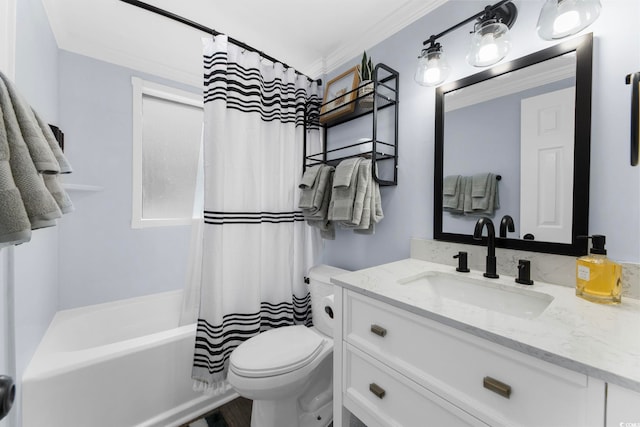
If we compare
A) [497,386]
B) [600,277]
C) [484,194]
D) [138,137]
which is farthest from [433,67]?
[138,137]

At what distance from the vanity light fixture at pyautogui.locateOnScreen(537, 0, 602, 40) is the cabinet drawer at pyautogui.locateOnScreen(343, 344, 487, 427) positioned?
3.97ft

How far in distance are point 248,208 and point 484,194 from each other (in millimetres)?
1242

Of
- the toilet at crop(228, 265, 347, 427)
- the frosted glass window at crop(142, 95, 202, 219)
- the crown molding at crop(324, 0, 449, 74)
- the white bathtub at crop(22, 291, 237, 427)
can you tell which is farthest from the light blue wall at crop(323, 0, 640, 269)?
the frosted glass window at crop(142, 95, 202, 219)

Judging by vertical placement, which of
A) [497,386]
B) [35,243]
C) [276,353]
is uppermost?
[35,243]

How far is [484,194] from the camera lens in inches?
A: 44.2

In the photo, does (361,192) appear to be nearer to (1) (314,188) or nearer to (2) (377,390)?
(1) (314,188)

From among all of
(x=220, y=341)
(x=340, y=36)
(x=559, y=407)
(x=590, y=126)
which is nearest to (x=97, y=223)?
(x=220, y=341)

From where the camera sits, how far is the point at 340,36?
1.65m

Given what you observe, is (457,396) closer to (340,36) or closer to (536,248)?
(536,248)

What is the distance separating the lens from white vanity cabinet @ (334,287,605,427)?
20.1 inches

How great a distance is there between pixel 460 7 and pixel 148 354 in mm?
2291

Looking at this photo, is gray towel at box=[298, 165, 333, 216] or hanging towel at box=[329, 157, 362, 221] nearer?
hanging towel at box=[329, 157, 362, 221]

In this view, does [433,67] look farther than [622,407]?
Yes

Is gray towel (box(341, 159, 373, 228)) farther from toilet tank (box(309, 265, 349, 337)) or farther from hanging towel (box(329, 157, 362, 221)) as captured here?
toilet tank (box(309, 265, 349, 337))
